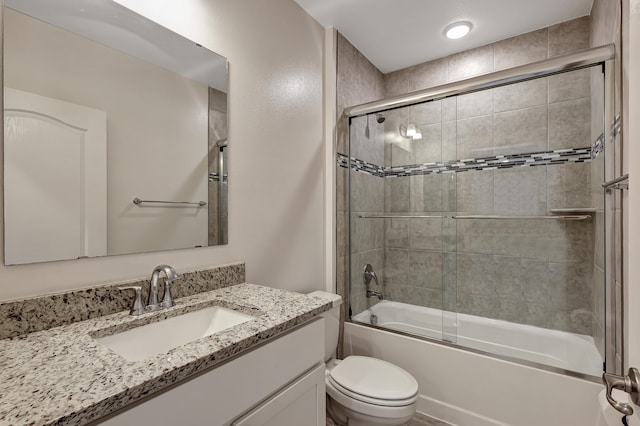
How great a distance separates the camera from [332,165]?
217 centimetres

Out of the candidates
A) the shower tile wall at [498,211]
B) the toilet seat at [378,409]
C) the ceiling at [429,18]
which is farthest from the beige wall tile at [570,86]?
the toilet seat at [378,409]

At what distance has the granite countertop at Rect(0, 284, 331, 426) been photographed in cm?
54

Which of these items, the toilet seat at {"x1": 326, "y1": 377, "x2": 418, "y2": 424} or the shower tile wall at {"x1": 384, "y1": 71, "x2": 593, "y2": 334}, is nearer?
the toilet seat at {"x1": 326, "y1": 377, "x2": 418, "y2": 424}

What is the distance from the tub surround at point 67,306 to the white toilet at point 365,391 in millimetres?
926

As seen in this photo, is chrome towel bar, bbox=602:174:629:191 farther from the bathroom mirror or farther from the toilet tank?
the bathroom mirror

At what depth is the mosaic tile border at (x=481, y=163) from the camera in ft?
6.77

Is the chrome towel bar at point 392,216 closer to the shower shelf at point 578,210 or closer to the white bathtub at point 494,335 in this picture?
the white bathtub at point 494,335

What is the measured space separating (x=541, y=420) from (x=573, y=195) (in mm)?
1420

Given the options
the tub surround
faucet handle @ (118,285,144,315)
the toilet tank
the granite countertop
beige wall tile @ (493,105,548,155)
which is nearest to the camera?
the granite countertop

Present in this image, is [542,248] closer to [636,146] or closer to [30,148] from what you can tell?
[636,146]

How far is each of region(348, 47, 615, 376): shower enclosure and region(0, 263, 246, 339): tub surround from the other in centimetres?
157

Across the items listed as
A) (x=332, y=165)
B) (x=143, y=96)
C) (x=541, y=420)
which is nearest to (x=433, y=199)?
(x=332, y=165)

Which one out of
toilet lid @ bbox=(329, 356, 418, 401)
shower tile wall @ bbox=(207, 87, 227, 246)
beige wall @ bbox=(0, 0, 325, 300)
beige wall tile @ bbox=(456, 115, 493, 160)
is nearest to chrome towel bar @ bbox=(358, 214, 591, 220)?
beige wall tile @ bbox=(456, 115, 493, 160)

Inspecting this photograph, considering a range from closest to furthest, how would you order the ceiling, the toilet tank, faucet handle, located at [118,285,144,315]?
faucet handle, located at [118,285,144,315]
the toilet tank
the ceiling
